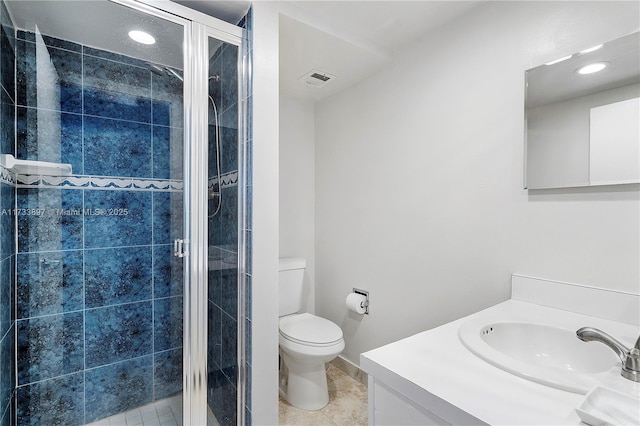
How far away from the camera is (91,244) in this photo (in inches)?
68.5

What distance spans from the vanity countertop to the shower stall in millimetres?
914

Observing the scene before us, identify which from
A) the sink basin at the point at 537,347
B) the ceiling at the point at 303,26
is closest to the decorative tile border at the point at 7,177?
the ceiling at the point at 303,26

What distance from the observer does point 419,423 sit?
0.75 meters

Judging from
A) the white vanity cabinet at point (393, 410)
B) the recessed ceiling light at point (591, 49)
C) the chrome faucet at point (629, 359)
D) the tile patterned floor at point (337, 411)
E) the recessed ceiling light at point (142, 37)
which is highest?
the recessed ceiling light at point (142, 37)

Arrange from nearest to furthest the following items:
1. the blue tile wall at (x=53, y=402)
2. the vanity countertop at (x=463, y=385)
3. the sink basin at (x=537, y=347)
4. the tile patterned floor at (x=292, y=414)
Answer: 1. the vanity countertop at (x=463, y=385)
2. the sink basin at (x=537, y=347)
3. the blue tile wall at (x=53, y=402)
4. the tile patterned floor at (x=292, y=414)

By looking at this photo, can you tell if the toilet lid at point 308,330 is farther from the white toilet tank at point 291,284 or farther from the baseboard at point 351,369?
the baseboard at point 351,369

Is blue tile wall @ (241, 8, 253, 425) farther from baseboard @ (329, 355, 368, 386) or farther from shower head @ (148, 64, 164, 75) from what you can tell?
baseboard @ (329, 355, 368, 386)

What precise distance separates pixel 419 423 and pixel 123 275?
1.75 metres

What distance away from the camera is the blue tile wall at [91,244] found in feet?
4.99

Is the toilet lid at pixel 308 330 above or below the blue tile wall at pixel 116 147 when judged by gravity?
below

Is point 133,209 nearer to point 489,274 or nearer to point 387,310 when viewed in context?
point 387,310

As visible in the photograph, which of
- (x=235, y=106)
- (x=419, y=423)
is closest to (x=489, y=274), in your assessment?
(x=419, y=423)

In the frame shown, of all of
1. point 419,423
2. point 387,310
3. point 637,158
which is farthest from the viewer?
point 387,310

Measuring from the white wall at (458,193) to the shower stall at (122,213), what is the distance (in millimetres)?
993
